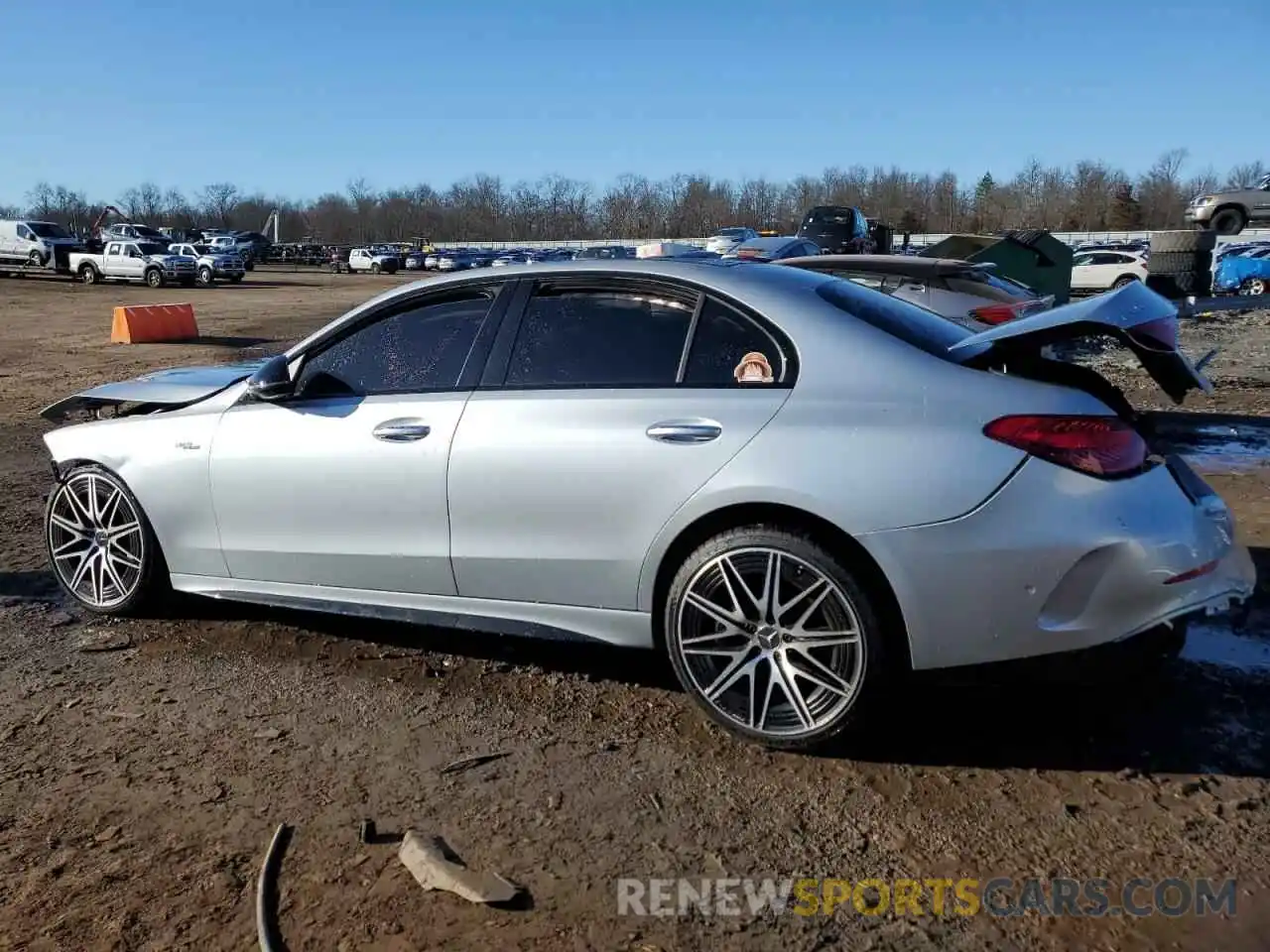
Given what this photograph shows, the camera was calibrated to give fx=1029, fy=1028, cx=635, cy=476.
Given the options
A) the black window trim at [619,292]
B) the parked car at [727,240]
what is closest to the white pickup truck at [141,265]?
the parked car at [727,240]

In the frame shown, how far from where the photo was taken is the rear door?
334cm

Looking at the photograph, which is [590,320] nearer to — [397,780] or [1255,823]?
[397,780]

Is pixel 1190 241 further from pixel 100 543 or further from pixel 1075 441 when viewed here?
pixel 100 543

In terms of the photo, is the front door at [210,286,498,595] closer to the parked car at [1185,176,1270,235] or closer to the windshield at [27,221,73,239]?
the parked car at [1185,176,1270,235]

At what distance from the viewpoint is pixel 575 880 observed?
2662 millimetres

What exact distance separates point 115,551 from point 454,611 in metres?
1.81

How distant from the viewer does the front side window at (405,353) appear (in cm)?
394

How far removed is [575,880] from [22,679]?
8.53 ft

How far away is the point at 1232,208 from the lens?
28.4 meters

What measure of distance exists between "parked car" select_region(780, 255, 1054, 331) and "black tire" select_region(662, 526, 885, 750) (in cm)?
569

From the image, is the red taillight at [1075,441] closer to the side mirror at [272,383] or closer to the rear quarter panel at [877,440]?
the rear quarter panel at [877,440]

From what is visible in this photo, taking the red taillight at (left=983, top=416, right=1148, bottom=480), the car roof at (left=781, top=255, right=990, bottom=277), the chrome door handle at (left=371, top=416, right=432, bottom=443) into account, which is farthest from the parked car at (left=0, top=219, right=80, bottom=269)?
the red taillight at (left=983, top=416, right=1148, bottom=480)

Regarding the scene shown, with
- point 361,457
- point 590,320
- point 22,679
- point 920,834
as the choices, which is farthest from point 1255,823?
point 22,679

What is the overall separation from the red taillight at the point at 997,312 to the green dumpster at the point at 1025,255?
5959 mm
